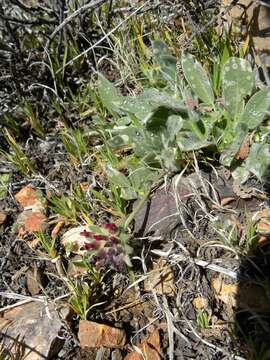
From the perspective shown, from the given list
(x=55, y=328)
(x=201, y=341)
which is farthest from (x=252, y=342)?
(x=55, y=328)

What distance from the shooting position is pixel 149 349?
1412mm

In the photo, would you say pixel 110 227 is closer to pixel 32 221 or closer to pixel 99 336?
pixel 99 336

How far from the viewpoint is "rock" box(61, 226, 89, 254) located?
171 centimetres

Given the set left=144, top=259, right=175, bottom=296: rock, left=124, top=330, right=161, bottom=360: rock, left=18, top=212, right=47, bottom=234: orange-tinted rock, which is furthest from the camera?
left=18, top=212, right=47, bottom=234: orange-tinted rock

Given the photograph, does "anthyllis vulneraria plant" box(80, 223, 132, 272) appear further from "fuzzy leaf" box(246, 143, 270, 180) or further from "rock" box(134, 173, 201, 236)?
"fuzzy leaf" box(246, 143, 270, 180)

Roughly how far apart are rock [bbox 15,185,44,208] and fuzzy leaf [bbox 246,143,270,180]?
0.84m

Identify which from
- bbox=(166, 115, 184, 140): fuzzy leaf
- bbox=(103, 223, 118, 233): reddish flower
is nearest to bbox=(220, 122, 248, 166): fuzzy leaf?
bbox=(166, 115, 184, 140): fuzzy leaf

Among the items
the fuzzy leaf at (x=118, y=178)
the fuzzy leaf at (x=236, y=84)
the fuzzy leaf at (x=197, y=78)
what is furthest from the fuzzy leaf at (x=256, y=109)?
the fuzzy leaf at (x=118, y=178)

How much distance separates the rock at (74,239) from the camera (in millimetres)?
1710

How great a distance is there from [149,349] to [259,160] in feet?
2.27

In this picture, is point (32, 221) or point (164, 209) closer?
point (164, 209)

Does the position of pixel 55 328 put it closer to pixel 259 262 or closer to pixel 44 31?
pixel 259 262

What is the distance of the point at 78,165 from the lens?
6.48 feet

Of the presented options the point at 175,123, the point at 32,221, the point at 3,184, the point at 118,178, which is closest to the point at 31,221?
the point at 32,221
